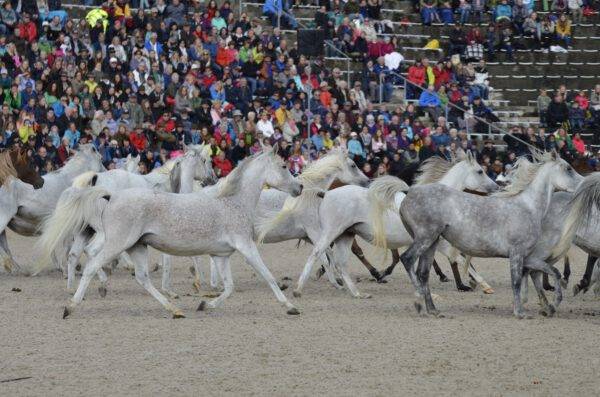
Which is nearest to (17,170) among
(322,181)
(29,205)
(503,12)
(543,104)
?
(29,205)

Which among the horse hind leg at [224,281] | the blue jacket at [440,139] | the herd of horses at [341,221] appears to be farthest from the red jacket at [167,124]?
the horse hind leg at [224,281]

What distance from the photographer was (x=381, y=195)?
14555mm

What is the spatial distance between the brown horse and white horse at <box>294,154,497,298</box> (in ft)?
13.4

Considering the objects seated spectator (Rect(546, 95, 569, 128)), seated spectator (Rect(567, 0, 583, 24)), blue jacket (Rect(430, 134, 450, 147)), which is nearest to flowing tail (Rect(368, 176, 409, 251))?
blue jacket (Rect(430, 134, 450, 147))

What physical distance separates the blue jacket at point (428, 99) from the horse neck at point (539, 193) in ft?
52.6

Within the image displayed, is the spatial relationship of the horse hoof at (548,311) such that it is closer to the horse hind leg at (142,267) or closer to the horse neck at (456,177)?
the horse neck at (456,177)

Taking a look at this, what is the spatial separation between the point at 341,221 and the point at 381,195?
4.52ft

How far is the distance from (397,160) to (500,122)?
6.46 meters

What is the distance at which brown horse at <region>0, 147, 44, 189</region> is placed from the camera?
1714 centimetres

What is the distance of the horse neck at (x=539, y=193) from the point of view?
13.8 m

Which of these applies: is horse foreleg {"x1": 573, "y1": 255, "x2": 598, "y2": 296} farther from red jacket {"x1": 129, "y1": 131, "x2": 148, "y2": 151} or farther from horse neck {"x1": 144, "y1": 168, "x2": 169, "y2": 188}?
red jacket {"x1": 129, "y1": 131, "x2": 148, "y2": 151}

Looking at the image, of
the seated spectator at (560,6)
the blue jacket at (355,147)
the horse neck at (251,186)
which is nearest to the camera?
the horse neck at (251,186)

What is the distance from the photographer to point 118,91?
25.9 meters

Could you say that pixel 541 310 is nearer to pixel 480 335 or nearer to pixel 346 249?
pixel 480 335
